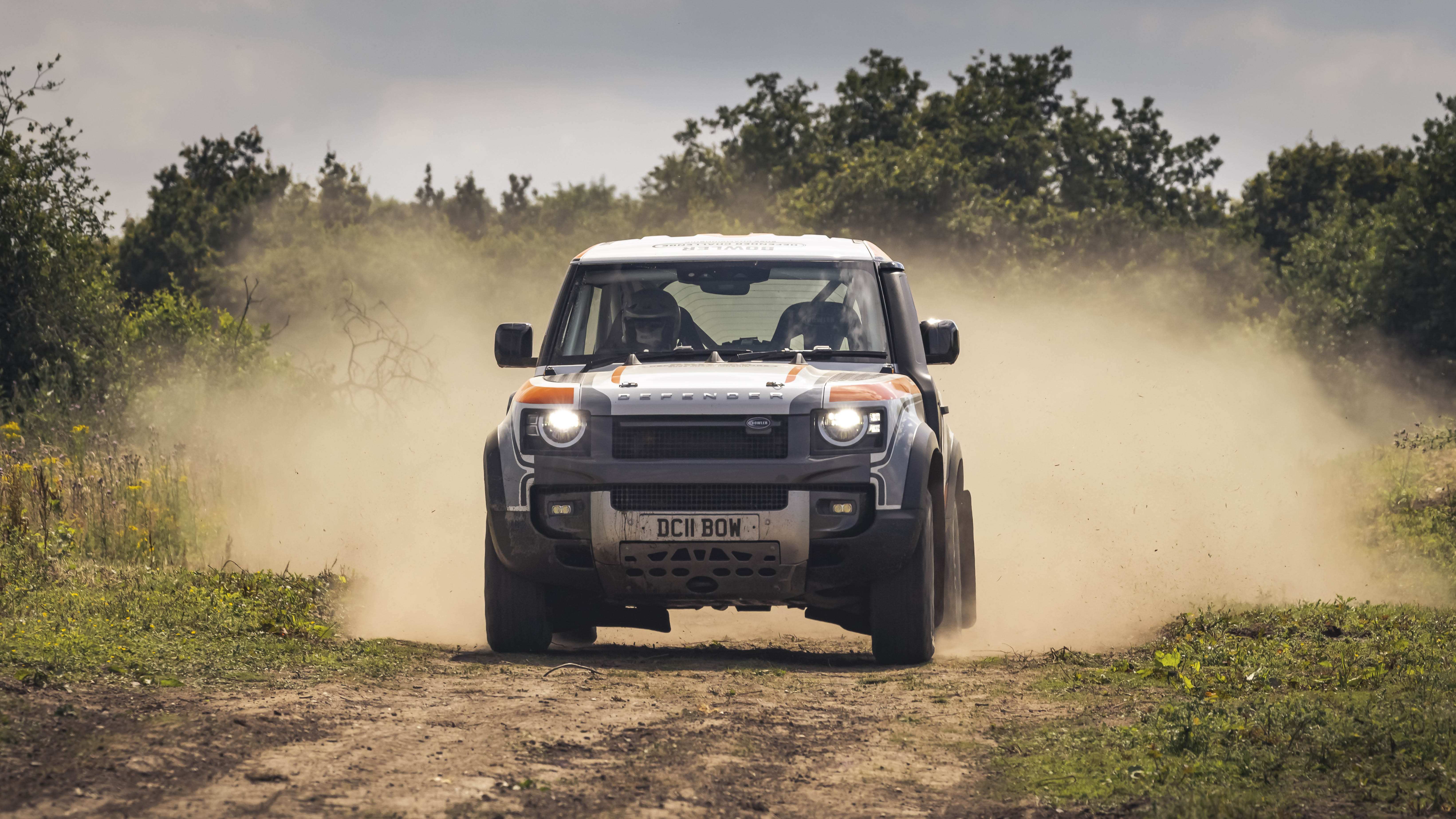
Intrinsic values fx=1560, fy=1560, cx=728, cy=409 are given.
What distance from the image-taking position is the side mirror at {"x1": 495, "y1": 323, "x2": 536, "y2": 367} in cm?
921

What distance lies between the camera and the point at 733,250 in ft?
31.2

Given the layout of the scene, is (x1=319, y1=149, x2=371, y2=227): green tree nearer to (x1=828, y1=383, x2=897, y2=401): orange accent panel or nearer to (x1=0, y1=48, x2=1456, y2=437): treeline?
(x1=0, y1=48, x2=1456, y2=437): treeline

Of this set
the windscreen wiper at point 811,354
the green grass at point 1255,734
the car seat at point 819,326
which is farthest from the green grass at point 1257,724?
the car seat at point 819,326

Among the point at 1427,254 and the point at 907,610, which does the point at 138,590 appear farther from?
the point at 1427,254

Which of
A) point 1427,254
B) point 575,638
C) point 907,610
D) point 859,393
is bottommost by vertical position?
point 575,638

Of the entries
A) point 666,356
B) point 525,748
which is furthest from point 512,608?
point 525,748

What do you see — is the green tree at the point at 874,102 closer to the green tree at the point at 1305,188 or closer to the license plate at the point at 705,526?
the green tree at the point at 1305,188

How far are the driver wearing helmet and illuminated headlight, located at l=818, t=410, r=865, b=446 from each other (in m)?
1.42

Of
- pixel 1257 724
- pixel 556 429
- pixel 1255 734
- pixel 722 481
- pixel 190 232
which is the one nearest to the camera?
pixel 1255 734

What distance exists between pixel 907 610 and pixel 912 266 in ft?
112

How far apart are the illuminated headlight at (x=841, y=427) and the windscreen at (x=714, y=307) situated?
46.7 inches

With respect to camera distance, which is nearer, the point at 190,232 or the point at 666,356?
the point at 666,356

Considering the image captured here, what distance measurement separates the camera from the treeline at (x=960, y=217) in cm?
3634

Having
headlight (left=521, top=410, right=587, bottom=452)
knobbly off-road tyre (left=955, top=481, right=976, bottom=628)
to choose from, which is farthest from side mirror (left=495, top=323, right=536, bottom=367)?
knobbly off-road tyre (left=955, top=481, right=976, bottom=628)
